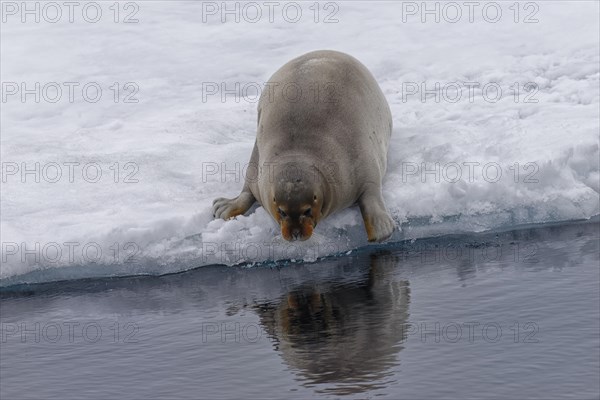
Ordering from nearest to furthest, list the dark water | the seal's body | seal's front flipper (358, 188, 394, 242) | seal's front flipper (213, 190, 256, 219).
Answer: the dark water, the seal's body, seal's front flipper (358, 188, 394, 242), seal's front flipper (213, 190, 256, 219)

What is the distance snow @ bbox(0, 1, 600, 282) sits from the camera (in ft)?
24.1

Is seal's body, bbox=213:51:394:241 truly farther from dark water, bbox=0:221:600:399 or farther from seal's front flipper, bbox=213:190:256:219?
dark water, bbox=0:221:600:399

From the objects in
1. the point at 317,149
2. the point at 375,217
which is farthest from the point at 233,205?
the point at 375,217

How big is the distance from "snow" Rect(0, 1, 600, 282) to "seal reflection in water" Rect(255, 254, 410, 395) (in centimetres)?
65

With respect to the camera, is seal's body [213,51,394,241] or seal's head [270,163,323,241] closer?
seal's head [270,163,323,241]

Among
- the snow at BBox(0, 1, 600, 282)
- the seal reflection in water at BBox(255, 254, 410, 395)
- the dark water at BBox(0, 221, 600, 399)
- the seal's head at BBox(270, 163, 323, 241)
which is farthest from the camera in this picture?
the snow at BBox(0, 1, 600, 282)

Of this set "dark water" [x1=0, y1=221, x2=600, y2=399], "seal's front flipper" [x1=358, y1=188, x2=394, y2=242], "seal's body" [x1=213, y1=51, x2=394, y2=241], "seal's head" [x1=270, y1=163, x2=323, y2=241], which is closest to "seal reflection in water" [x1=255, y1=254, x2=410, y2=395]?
"dark water" [x1=0, y1=221, x2=600, y2=399]

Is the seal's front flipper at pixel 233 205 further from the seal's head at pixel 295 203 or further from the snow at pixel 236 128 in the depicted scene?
the seal's head at pixel 295 203

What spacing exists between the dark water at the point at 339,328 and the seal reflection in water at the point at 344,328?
10 millimetres

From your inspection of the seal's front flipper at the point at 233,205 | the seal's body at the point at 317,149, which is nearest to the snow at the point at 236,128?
the seal's front flipper at the point at 233,205

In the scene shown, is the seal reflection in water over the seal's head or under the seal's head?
under

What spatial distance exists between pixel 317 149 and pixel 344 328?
1.74 meters

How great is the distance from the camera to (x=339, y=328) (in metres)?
6.08

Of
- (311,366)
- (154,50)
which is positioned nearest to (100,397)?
(311,366)
